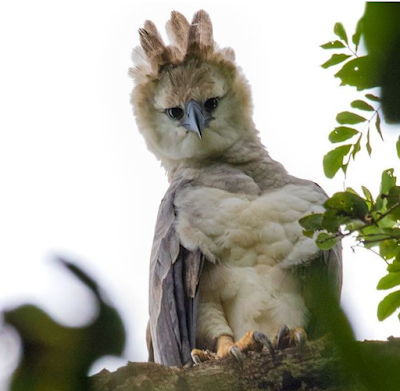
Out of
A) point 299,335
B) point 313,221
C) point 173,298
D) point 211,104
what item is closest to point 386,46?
point 313,221

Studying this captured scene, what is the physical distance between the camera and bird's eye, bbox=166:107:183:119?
11.6 ft

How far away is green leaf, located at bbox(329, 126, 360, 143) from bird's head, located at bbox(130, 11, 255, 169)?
1.74 meters

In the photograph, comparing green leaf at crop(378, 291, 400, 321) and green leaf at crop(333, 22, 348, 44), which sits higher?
green leaf at crop(333, 22, 348, 44)

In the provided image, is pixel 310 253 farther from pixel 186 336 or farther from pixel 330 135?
pixel 330 135

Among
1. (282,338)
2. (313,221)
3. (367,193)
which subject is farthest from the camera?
(282,338)

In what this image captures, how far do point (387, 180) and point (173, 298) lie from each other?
4.33ft

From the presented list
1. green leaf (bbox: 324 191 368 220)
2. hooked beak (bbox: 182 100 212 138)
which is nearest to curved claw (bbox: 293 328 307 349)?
green leaf (bbox: 324 191 368 220)

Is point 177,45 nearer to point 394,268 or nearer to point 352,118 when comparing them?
point 352,118

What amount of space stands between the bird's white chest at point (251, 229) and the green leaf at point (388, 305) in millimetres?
1112

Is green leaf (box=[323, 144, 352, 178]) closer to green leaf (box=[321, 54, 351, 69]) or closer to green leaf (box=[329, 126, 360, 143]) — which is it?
green leaf (box=[329, 126, 360, 143])

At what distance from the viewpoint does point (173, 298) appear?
8.58 feet

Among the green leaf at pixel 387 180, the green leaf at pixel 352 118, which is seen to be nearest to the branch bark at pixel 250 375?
the green leaf at pixel 387 180

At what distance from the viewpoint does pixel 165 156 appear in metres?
3.54

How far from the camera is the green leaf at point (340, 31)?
1403 mm
